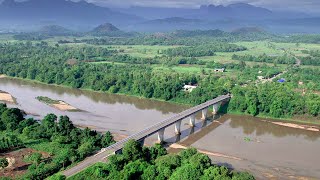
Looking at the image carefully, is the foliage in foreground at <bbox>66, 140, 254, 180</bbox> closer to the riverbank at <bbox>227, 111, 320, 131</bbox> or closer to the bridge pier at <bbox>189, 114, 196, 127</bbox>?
the bridge pier at <bbox>189, 114, 196, 127</bbox>

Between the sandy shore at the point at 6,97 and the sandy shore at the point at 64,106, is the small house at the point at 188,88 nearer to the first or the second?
the sandy shore at the point at 64,106

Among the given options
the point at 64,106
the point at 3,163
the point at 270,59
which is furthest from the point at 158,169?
the point at 270,59

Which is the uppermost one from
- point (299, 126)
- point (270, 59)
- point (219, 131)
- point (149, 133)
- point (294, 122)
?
point (270, 59)

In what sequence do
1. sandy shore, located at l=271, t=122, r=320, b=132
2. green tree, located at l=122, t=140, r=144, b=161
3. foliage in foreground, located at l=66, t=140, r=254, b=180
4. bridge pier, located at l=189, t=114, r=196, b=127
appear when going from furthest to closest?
1. sandy shore, located at l=271, t=122, r=320, b=132
2. bridge pier, located at l=189, t=114, r=196, b=127
3. green tree, located at l=122, t=140, r=144, b=161
4. foliage in foreground, located at l=66, t=140, r=254, b=180

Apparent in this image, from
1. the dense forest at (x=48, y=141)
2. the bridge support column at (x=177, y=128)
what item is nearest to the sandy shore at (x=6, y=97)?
the dense forest at (x=48, y=141)

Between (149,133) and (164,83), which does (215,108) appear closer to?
(164,83)

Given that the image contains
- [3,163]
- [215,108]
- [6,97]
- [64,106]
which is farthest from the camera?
[6,97]

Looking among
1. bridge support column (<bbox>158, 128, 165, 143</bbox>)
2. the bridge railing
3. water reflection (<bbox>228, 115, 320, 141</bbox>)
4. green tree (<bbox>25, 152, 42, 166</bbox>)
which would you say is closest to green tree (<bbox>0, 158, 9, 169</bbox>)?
green tree (<bbox>25, 152, 42, 166</bbox>)
